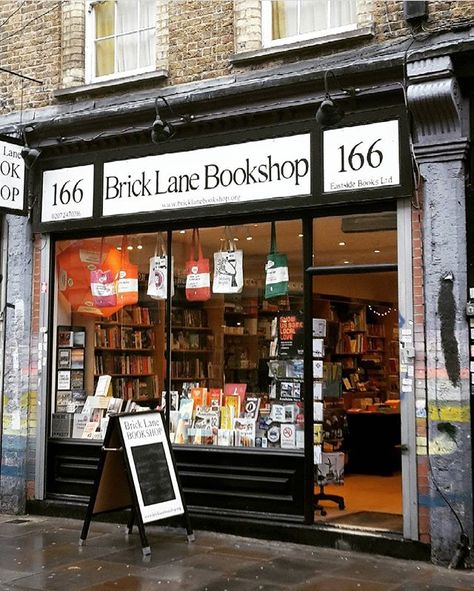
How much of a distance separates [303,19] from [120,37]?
2.56m

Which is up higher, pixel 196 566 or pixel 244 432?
pixel 244 432

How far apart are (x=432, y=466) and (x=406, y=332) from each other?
4.28 ft

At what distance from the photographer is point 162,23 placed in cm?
1007

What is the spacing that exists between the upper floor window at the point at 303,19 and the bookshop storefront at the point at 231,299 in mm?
1205

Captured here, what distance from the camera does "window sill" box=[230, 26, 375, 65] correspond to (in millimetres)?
A: 8656

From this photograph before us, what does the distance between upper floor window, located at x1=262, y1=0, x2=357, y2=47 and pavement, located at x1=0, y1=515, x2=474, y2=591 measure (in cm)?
553

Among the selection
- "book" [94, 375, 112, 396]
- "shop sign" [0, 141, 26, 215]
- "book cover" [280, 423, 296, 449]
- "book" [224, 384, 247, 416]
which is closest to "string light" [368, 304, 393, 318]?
"book" [224, 384, 247, 416]

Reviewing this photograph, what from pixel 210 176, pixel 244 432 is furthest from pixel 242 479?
pixel 210 176

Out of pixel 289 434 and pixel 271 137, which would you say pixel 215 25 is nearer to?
pixel 271 137

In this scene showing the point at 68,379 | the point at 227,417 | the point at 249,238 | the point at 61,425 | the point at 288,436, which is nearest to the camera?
the point at 288,436

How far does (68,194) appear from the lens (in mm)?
10391

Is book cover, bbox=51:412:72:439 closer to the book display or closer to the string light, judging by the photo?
the book display

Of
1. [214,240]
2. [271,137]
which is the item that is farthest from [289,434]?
[271,137]

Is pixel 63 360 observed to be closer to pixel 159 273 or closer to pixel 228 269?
pixel 159 273
